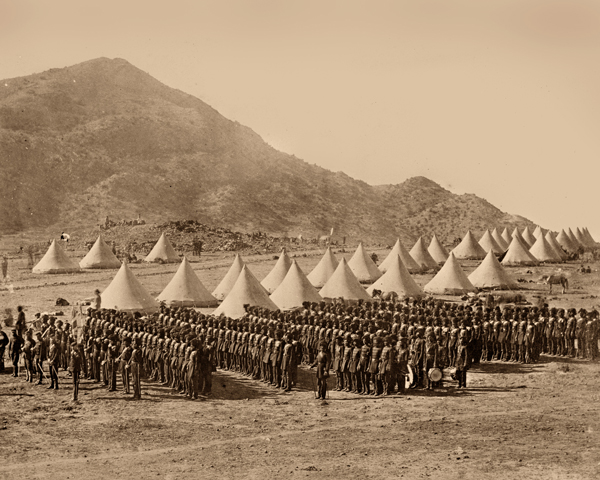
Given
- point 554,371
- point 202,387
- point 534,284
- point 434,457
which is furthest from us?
point 534,284

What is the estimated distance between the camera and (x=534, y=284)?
43594 mm

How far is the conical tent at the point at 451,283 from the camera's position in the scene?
37000mm

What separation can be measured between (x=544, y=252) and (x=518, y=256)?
16.6 feet

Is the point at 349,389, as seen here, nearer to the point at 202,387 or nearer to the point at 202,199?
the point at 202,387

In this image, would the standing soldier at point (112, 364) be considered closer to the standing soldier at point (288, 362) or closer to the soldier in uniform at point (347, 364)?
the standing soldier at point (288, 362)

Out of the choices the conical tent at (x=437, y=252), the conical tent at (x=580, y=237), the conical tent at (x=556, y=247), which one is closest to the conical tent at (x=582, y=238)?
the conical tent at (x=580, y=237)

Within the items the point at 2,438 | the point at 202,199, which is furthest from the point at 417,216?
the point at 2,438

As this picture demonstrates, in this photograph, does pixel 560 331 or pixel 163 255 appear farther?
pixel 163 255

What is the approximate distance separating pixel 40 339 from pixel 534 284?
94.8ft

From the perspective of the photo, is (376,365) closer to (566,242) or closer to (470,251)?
(470,251)


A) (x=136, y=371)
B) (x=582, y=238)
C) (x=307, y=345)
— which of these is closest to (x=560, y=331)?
(x=307, y=345)

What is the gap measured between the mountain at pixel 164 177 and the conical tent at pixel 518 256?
47714mm

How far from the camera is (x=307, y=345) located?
2312 cm

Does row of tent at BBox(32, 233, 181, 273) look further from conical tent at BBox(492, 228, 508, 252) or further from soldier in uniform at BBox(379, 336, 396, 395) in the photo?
soldier in uniform at BBox(379, 336, 396, 395)
